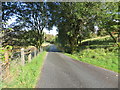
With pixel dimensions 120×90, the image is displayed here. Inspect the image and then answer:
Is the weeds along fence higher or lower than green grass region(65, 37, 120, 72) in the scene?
higher

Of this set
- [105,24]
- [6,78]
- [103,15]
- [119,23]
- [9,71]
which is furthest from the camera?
[105,24]

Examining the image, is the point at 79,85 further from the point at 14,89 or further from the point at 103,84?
the point at 14,89

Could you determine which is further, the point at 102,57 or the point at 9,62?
the point at 102,57

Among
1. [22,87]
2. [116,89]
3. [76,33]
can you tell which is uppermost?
[76,33]

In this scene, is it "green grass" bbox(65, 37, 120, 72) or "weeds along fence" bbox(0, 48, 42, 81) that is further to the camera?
"green grass" bbox(65, 37, 120, 72)

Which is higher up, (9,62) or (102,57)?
(9,62)

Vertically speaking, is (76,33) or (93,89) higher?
(76,33)

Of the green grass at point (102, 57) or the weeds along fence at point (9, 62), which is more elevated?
the weeds along fence at point (9, 62)

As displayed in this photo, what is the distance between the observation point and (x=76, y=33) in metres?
12.8

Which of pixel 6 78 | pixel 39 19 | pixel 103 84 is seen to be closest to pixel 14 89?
pixel 6 78

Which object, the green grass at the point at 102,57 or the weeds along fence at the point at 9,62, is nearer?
the weeds along fence at the point at 9,62

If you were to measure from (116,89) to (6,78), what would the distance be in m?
4.05

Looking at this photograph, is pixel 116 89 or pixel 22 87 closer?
pixel 22 87

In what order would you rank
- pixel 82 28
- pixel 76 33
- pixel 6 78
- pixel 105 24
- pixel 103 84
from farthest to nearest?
pixel 76 33 → pixel 82 28 → pixel 105 24 → pixel 103 84 → pixel 6 78
